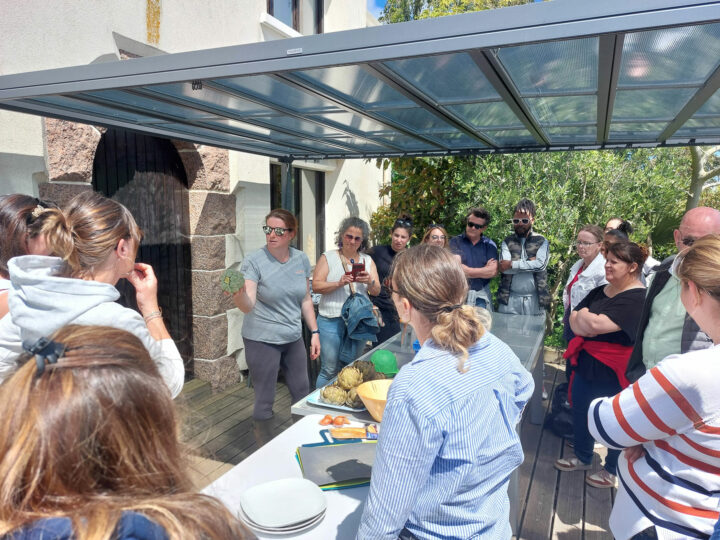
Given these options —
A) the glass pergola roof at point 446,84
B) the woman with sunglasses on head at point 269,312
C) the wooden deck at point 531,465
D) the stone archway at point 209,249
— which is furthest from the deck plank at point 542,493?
the stone archway at point 209,249

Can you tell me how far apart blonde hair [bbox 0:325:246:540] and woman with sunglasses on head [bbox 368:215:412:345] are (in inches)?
149

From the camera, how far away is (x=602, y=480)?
3.47m

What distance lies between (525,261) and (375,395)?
3094 millimetres

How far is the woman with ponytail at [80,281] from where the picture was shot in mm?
1621

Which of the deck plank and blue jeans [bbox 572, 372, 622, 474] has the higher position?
blue jeans [bbox 572, 372, 622, 474]

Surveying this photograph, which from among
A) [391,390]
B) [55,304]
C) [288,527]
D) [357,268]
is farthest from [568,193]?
[55,304]

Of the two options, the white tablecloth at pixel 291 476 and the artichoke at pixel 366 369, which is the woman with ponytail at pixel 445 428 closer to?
the white tablecloth at pixel 291 476

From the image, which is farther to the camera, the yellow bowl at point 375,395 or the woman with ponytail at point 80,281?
the yellow bowl at point 375,395

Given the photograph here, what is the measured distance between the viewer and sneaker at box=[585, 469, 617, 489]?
3463 millimetres

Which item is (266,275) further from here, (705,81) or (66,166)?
(705,81)

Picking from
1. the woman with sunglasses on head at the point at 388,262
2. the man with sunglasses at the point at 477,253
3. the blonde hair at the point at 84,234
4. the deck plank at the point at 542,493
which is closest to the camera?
the blonde hair at the point at 84,234

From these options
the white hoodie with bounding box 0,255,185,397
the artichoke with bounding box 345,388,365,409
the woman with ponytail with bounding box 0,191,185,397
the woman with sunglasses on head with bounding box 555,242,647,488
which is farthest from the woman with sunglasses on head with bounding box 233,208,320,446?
the woman with sunglasses on head with bounding box 555,242,647,488

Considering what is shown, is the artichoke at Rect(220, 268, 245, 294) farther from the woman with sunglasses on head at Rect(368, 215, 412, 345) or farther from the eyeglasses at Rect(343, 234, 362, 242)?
the woman with sunglasses on head at Rect(368, 215, 412, 345)

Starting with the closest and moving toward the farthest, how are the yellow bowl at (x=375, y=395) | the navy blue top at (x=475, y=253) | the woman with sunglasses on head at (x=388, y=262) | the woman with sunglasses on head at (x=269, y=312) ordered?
the yellow bowl at (x=375, y=395) < the woman with sunglasses on head at (x=269, y=312) < the woman with sunglasses on head at (x=388, y=262) < the navy blue top at (x=475, y=253)
